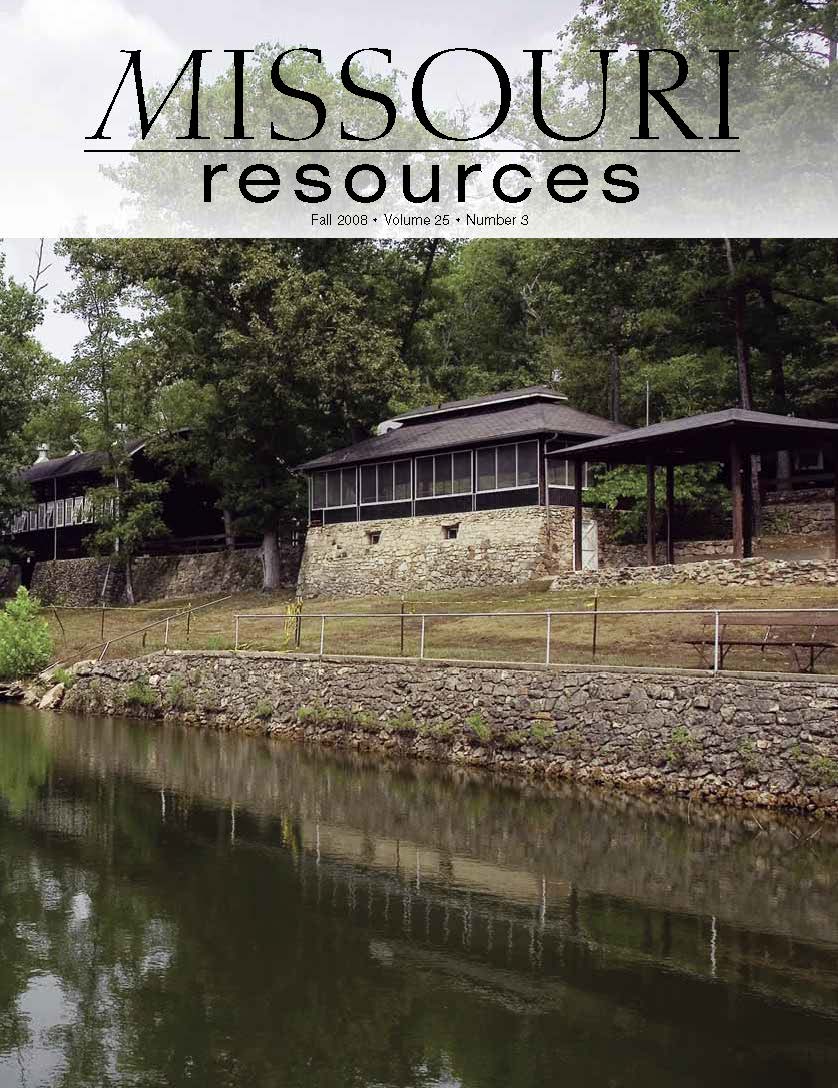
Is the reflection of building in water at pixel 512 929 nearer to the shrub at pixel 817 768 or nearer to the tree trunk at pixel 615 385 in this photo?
the shrub at pixel 817 768

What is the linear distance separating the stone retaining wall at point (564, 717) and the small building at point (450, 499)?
1174cm

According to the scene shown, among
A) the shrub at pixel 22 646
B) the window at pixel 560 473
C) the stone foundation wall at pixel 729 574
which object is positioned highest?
the window at pixel 560 473

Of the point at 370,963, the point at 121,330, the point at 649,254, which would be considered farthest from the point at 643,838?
the point at 121,330

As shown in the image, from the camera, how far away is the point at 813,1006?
8953 millimetres

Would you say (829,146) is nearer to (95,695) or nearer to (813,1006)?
(95,695)

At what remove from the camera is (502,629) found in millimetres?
26531

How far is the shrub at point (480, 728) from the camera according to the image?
19.7 metres

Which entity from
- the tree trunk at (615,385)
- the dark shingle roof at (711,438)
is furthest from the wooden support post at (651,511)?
the tree trunk at (615,385)

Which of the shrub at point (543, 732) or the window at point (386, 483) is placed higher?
the window at point (386, 483)

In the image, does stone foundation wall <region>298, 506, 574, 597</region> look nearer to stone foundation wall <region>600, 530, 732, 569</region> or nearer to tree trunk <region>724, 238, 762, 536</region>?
stone foundation wall <region>600, 530, 732, 569</region>

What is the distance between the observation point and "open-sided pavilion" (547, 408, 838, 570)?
2981cm

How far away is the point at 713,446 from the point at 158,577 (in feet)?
89.4

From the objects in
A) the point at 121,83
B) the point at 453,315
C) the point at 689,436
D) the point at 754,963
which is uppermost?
the point at 453,315

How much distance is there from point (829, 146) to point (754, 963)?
3006 centimetres
